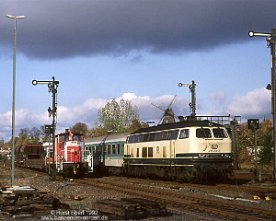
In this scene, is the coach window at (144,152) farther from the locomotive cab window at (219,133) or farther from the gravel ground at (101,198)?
the gravel ground at (101,198)

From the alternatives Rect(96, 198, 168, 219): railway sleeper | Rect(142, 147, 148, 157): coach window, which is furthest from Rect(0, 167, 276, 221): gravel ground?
Rect(142, 147, 148, 157): coach window

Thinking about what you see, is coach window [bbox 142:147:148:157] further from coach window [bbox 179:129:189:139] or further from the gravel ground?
the gravel ground

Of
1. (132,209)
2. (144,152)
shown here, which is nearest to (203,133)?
(144,152)

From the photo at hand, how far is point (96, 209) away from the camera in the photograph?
49.4 ft

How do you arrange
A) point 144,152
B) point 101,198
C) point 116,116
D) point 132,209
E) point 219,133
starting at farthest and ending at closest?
point 116,116
point 144,152
point 219,133
point 101,198
point 132,209

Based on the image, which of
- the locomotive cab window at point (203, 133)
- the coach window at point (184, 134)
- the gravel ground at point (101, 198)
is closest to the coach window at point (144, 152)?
the coach window at point (184, 134)

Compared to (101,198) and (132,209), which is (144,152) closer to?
(101,198)

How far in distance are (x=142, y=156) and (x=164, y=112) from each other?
6.87m

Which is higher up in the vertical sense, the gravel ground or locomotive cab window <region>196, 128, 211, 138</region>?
locomotive cab window <region>196, 128, 211, 138</region>

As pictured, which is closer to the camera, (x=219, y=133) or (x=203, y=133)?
(x=203, y=133)

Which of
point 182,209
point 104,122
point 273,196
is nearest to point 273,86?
point 273,196

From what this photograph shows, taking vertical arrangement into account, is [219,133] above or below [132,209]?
above

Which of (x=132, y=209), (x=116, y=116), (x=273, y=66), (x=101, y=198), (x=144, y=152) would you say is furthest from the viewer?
(x=116, y=116)

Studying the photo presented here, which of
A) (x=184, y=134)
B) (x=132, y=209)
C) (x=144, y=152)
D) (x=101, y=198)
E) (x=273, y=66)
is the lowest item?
(x=101, y=198)
